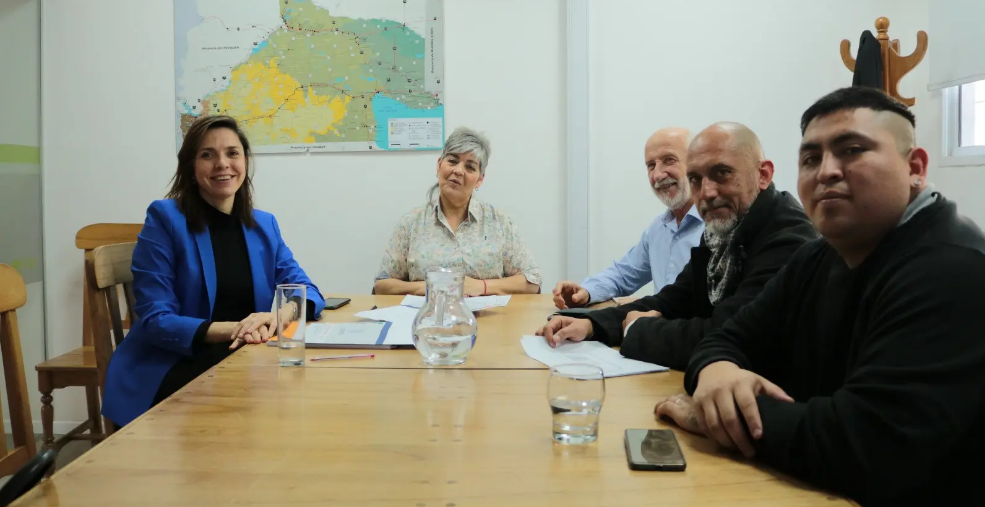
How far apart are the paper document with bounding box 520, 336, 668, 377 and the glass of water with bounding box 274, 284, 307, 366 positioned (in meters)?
0.53

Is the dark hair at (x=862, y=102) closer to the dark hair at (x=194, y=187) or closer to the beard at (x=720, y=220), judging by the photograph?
the beard at (x=720, y=220)

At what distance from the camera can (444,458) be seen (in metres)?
0.98

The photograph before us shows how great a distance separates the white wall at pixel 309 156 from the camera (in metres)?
3.55

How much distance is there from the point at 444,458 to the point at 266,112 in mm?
3032

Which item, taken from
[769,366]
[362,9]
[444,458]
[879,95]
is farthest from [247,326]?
[362,9]

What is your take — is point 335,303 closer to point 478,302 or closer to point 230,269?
point 230,269

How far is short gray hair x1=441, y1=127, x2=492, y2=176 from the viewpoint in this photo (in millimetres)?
3051

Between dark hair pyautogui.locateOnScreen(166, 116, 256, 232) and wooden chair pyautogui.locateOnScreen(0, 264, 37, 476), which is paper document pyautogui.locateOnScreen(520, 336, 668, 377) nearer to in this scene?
dark hair pyautogui.locateOnScreen(166, 116, 256, 232)

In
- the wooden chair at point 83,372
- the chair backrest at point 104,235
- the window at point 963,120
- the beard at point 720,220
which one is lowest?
the wooden chair at point 83,372

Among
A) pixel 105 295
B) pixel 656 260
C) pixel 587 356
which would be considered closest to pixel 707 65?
pixel 656 260

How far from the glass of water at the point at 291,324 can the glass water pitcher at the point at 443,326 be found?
0.26 metres

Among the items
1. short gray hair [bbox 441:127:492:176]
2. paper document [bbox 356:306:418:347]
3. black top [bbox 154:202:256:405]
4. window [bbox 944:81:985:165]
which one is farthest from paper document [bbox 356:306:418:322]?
window [bbox 944:81:985:165]

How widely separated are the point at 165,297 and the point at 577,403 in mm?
1545

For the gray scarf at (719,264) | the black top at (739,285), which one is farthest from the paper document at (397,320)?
the gray scarf at (719,264)
